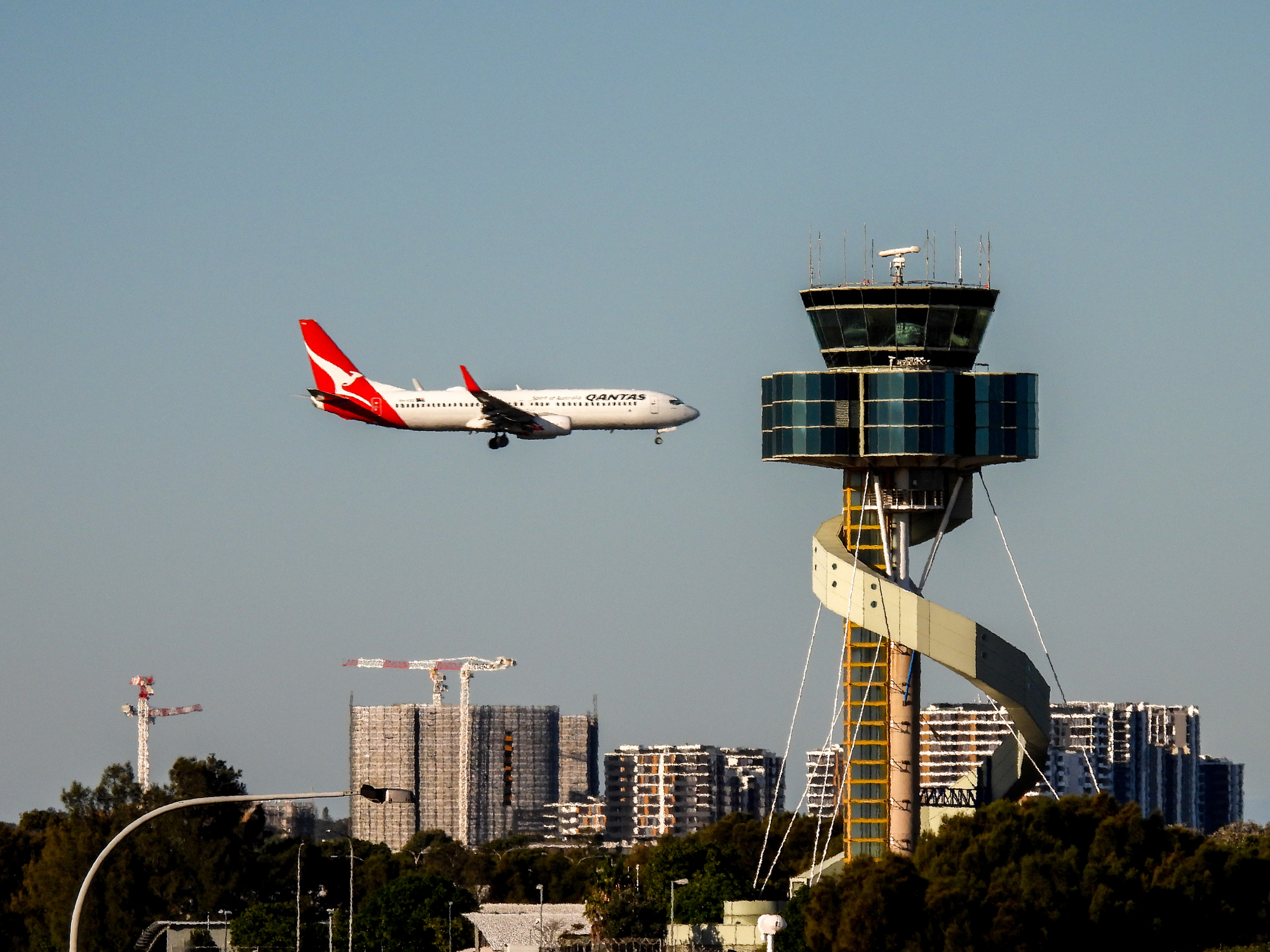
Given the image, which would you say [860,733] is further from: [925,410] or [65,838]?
[65,838]

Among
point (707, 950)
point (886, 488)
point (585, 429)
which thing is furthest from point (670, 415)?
point (707, 950)

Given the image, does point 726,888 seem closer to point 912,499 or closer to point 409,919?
point 409,919

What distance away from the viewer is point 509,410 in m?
158

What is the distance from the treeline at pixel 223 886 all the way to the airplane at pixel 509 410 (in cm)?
3572

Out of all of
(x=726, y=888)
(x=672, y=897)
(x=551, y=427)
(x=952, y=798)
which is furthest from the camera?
(x=726, y=888)

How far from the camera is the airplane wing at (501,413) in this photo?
157750mm

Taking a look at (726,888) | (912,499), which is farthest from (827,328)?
(726,888)

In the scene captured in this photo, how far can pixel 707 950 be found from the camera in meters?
155

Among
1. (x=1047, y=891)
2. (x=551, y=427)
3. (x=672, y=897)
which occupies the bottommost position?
(x=672, y=897)

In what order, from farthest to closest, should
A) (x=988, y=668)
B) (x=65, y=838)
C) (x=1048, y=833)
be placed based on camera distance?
(x=65, y=838) → (x=988, y=668) → (x=1048, y=833)

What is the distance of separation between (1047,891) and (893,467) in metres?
39.1

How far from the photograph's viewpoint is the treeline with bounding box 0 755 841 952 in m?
169

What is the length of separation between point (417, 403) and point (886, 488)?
3592cm

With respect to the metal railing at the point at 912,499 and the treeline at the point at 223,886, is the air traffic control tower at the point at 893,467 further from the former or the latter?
the treeline at the point at 223,886
